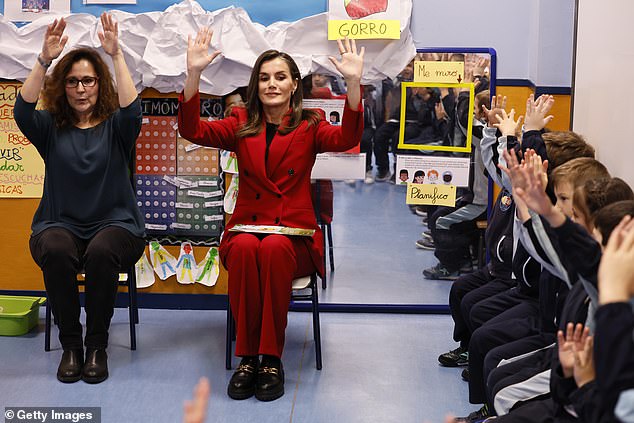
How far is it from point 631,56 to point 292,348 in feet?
5.84

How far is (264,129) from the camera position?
11.4 ft

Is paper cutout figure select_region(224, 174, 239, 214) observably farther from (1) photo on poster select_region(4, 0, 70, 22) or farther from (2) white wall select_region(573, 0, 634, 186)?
(2) white wall select_region(573, 0, 634, 186)

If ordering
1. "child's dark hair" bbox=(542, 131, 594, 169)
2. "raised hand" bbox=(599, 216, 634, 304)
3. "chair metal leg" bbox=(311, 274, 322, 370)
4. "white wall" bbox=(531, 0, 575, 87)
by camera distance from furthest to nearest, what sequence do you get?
"white wall" bbox=(531, 0, 575, 87), "chair metal leg" bbox=(311, 274, 322, 370), "child's dark hair" bbox=(542, 131, 594, 169), "raised hand" bbox=(599, 216, 634, 304)

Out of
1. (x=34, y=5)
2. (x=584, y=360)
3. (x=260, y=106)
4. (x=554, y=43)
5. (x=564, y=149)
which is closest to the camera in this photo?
(x=584, y=360)

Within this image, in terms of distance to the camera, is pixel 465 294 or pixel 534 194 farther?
pixel 465 294

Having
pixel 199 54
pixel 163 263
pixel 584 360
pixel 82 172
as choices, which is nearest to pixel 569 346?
pixel 584 360

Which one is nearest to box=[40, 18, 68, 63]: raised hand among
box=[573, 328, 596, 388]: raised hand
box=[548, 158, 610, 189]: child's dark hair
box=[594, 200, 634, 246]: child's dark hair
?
box=[548, 158, 610, 189]: child's dark hair

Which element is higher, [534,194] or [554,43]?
[554,43]

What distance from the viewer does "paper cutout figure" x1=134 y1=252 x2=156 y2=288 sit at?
161 inches

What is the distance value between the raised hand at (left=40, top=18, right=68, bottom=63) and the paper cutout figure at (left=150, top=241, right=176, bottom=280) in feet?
3.54

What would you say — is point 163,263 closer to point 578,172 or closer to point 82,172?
point 82,172

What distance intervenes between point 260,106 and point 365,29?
0.63 meters

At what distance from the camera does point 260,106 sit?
3.52 m

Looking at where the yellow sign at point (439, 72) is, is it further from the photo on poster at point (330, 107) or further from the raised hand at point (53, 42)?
the raised hand at point (53, 42)
